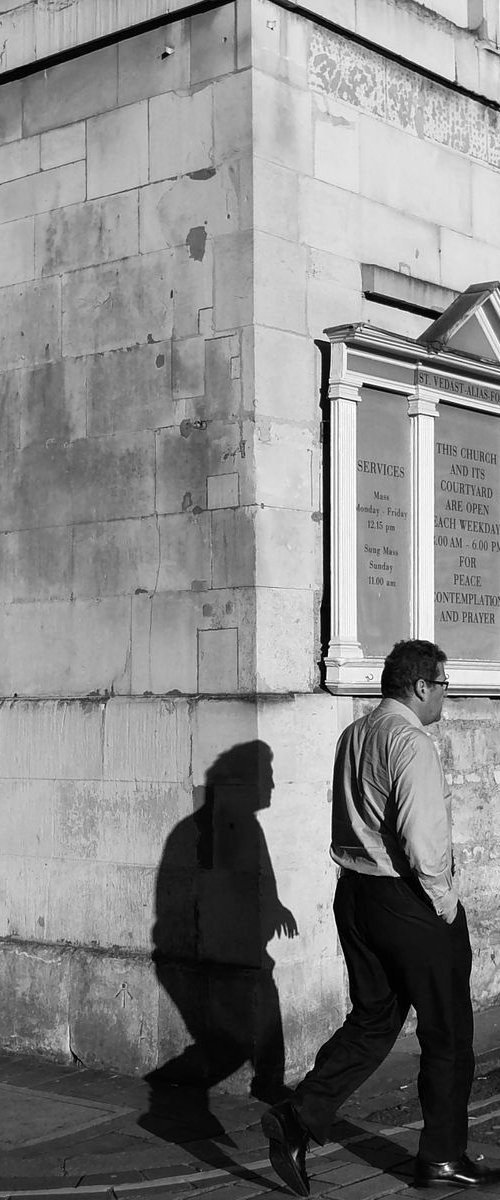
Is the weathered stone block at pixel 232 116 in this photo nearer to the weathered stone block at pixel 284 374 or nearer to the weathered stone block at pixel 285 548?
the weathered stone block at pixel 284 374

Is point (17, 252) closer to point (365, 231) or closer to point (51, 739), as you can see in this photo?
point (365, 231)

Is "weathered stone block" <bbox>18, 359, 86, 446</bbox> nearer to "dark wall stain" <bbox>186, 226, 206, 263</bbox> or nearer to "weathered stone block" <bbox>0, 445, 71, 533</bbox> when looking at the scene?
"weathered stone block" <bbox>0, 445, 71, 533</bbox>

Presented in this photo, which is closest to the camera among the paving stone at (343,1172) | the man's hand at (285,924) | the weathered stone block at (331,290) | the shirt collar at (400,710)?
the shirt collar at (400,710)

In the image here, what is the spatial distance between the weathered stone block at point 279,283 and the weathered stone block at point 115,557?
1.15 metres

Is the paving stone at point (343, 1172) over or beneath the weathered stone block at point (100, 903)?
beneath

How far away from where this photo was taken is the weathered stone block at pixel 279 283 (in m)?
7.39

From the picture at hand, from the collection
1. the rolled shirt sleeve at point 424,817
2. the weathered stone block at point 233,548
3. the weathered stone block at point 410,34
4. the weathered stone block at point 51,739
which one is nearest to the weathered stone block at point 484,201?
the weathered stone block at point 410,34

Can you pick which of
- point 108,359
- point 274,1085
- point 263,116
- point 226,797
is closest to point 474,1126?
point 274,1085

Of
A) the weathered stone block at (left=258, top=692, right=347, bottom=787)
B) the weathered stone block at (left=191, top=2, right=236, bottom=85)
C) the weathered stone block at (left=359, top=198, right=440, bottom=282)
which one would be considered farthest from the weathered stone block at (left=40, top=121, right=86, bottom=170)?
the weathered stone block at (left=258, top=692, right=347, bottom=787)

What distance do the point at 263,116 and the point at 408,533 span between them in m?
2.16

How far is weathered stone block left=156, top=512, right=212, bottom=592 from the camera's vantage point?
7.50m

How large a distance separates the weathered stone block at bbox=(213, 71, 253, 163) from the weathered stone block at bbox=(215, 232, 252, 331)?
42cm

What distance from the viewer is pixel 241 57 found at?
24.6 feet

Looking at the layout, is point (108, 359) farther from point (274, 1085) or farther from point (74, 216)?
point (274, 1085)
